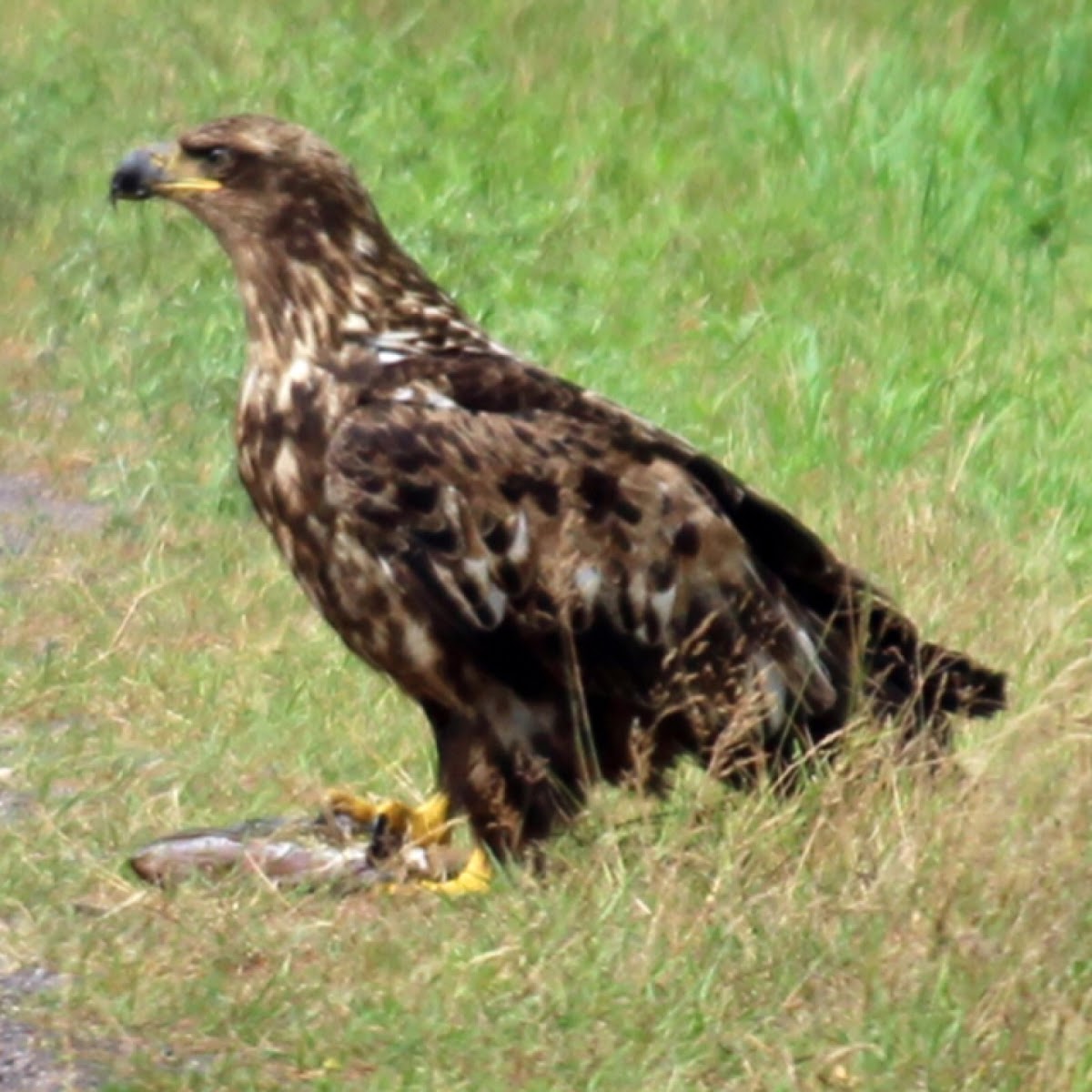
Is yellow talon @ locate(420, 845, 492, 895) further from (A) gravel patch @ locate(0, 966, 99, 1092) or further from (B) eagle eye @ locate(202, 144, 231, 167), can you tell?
(B) eagle eye @ locate(202, 144, 231, 167)

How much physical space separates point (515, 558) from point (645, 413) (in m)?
3.94

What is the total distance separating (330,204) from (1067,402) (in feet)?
12.3

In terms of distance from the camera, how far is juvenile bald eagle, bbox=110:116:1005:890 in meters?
5.92

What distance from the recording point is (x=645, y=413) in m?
9.89

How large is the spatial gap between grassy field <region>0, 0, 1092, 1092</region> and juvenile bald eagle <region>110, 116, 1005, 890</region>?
0.21 meters

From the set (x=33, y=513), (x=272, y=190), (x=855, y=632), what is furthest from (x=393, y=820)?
(x=33, y=513)

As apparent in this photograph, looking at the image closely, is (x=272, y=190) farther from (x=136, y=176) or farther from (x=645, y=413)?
(x=645, y=413)

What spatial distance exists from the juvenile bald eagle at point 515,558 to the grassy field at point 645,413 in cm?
21

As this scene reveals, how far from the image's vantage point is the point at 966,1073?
185 inches

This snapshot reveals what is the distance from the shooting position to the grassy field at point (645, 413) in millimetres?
4914

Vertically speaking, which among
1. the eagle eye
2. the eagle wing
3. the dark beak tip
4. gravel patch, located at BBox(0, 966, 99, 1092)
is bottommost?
gravel patch, located at BBox(0, 966, 99, 1092)

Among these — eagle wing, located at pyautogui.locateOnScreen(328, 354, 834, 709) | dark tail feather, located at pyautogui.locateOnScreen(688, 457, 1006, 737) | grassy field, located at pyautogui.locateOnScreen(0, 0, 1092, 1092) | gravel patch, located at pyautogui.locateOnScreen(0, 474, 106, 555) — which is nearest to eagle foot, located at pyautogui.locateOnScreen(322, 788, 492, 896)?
grassy field, located at pyautogui.locateOnScreen(0, 0, 1092, 1092)

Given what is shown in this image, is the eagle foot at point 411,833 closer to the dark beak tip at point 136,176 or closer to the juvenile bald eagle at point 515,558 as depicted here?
the juvenile bald eagle at point 515,558

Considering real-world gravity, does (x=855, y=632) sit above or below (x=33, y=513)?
above
